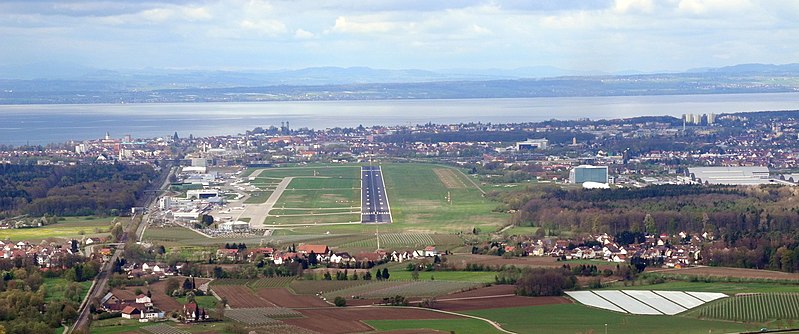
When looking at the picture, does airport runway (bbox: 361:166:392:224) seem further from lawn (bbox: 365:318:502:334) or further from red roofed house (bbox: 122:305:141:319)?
lawn (bbox: 365:318:502:334)

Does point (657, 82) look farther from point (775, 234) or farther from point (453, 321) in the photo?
point (453, 321)

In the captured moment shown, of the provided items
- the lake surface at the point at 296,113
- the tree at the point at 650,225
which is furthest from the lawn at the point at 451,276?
the lake surface at the point at 296,113

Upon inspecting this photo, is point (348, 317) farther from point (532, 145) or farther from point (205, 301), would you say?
point (532, 145)

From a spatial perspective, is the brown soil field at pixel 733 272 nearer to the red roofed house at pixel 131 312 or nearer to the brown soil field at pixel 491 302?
the brown soil field at pixel 491 302

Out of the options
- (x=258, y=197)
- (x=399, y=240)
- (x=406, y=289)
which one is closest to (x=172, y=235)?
(x=399, y=240)

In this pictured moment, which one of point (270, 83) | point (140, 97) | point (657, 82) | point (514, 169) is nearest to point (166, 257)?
point (514, 169)

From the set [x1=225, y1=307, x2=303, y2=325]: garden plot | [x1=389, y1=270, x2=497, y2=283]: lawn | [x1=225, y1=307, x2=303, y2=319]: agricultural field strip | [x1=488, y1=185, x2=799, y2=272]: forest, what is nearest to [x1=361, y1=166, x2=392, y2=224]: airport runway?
[x1=488, y1=185, x2=799, y2=272]: forest

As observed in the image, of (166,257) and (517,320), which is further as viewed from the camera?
(166,257)
